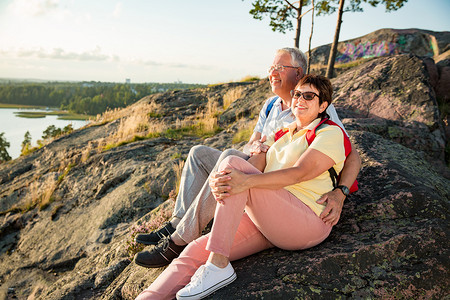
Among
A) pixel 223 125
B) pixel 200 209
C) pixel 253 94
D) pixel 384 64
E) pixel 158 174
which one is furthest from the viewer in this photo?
pixel 253 94

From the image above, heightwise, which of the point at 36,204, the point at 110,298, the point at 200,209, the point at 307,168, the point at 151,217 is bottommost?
the point at 36,204

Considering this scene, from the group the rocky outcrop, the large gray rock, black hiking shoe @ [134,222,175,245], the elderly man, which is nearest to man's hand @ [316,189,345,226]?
the elderly man

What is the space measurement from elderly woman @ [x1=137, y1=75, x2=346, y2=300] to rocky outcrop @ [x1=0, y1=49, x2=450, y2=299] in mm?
148

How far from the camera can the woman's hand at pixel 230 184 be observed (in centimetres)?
198

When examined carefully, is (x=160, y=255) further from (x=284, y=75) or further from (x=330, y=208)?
(x=284, y=75)

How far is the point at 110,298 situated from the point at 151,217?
119 centimetres

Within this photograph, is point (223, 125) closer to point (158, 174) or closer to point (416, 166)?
point (158, 174)

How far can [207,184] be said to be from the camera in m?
2.55

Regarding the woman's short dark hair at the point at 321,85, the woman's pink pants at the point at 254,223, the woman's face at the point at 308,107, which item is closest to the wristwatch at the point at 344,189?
the woman's pink pants at the point at 254,223

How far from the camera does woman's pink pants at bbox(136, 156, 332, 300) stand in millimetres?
2012

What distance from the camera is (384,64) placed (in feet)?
19.7

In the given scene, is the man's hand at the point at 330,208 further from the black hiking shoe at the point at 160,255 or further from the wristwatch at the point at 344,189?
the black hiking shoe at the point at 160,255

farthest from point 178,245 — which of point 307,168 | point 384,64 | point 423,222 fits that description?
point 384,64

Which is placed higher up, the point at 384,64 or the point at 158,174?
the point at 384,64
